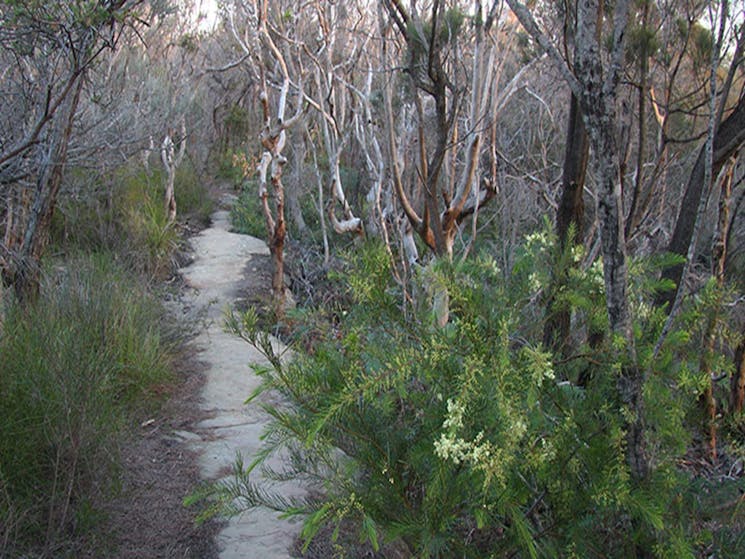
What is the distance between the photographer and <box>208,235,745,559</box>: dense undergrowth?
1.85 m

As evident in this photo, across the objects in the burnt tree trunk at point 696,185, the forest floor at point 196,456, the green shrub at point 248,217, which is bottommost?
the forest floor at point 196,456

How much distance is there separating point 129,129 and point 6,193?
2022 mm

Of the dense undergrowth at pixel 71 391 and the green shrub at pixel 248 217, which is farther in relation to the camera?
the green shrub at pixel 248 217

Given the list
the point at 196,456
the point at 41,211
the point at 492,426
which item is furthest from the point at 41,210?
the point at 492,426

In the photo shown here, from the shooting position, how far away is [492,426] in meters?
1.89

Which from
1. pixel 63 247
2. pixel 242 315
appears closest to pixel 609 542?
pixel 242 315

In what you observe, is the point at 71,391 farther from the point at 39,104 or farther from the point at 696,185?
the point at 696,185

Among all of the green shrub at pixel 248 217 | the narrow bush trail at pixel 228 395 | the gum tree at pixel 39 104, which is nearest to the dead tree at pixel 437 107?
the narrow bush trail at pixel 228 395

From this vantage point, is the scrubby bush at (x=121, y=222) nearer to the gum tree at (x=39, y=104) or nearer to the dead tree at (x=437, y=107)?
the gum tree at (x=39, y=104)

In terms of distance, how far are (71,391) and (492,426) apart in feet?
6.97

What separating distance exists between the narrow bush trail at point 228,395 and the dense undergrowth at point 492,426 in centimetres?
46

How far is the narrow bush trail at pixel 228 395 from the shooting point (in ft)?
11.1

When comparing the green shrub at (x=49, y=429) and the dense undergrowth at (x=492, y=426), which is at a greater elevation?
the dense undergrowth at (x=492, y=426)

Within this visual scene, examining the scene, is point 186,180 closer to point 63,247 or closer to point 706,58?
A: point 63,247
